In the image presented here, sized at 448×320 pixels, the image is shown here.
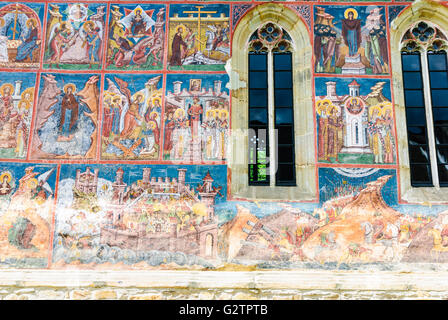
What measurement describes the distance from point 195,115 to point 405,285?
449cm

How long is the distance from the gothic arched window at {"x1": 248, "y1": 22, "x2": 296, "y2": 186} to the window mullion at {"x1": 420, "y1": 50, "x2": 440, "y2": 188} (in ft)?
8.04

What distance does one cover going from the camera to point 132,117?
301 inches

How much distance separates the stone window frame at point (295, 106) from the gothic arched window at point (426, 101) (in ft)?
6.05

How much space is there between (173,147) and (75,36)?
2.89m

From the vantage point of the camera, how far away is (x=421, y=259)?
277 inches

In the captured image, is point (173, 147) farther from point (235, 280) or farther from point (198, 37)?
point (235, 280)

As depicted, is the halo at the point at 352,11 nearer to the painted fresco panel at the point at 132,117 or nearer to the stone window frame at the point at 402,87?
the stone window frame at the point at 402,87

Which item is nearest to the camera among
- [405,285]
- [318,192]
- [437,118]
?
[405,285]

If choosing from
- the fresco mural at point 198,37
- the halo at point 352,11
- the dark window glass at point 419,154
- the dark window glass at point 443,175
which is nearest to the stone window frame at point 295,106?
the fresco mural at point 198,37

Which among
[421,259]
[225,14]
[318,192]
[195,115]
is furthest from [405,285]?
[225,14]

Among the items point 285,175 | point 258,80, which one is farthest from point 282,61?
point 285,175

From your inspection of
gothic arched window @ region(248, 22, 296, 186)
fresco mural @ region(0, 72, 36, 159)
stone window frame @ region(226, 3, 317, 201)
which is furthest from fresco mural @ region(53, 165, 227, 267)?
fresco mural @ region(0, 72, 36, 159)

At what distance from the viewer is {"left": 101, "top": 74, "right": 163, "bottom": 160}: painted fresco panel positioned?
7477mm

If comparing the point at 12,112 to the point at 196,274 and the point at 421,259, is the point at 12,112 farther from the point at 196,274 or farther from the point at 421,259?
the point at 421,259
